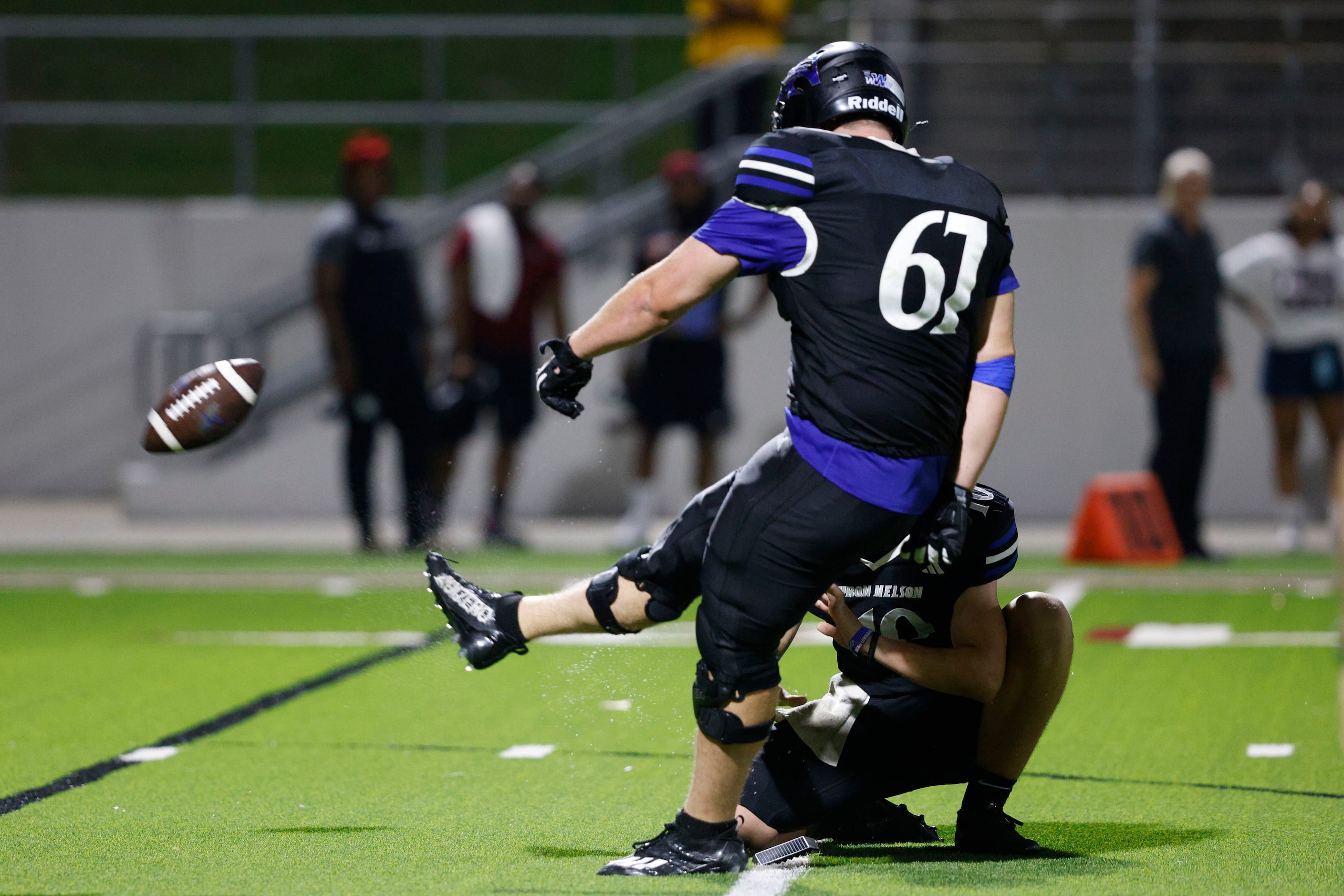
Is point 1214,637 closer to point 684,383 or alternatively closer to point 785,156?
point 684,383

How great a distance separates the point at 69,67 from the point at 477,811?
1130 cm

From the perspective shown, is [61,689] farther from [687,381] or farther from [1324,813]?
[687,381]

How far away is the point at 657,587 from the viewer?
4.22 metres

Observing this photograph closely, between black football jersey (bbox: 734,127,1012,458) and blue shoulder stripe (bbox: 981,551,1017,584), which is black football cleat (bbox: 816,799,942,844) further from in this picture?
black football jersey (bbox: 734,127,1012,458)

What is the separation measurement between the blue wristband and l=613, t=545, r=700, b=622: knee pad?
2.56ft

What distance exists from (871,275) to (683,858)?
52.6 inches

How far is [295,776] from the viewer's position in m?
5.16

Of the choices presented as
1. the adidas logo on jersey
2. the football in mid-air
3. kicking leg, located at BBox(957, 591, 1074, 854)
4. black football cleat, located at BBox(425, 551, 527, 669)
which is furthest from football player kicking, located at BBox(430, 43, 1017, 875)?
the football in mid-air

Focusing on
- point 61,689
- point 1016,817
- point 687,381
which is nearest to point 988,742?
point 1016,817

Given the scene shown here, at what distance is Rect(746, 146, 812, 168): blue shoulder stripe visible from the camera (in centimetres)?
385

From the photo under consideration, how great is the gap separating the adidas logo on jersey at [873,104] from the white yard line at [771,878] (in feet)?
5.59

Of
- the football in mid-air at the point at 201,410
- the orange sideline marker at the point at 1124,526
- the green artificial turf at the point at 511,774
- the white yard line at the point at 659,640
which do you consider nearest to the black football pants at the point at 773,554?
the green artificial turf at the point at 511,774

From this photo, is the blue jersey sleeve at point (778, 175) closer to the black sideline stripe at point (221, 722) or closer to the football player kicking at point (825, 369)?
the football player kicking at point (825, 369)

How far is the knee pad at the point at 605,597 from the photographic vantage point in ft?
13.9
